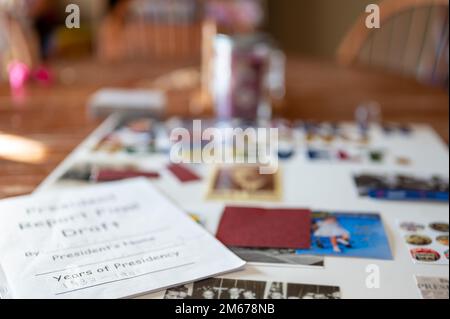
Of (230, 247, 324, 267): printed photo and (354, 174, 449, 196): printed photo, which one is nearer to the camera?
(230, 247, 324, 267): printed photo

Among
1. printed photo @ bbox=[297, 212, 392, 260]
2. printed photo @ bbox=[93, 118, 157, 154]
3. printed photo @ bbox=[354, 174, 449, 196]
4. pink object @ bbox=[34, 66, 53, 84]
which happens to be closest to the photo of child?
printed photo @ bbox=[297, 212, 392, 260]

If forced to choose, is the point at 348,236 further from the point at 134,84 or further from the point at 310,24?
the point at 310,24

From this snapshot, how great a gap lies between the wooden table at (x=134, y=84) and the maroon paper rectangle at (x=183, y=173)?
184 millimetres

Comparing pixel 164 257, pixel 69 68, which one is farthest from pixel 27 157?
pixel 69 68

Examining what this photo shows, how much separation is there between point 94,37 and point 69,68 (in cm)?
203

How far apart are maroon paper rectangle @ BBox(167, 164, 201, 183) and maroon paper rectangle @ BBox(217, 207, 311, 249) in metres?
0.12

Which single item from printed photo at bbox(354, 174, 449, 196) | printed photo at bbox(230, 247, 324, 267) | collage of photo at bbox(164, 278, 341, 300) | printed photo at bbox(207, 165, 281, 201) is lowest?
collage of photo at bbox(164, 278, 341, 300)

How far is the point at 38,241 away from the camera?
59 centimetres

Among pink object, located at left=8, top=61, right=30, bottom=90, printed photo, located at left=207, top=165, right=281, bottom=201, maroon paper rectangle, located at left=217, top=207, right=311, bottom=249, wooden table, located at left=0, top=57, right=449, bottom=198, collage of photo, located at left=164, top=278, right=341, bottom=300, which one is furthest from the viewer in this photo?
pink object, located at left=8, top=61, right=30, bottom=90

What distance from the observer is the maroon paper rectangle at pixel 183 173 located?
80 cm

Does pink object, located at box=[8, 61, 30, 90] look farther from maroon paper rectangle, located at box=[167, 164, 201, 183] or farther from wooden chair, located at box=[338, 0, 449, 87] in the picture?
wooden chair, located at box=[338, 0, 449, 87]

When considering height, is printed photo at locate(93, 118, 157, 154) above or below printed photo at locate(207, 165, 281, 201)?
above

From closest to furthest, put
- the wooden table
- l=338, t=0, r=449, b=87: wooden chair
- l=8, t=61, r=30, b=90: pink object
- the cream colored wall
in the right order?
the wooden table < l=8, t=61, r=30, b=90: pink object < l=338, t=0, r=449, b=87: wooden chair < the cream colored wall

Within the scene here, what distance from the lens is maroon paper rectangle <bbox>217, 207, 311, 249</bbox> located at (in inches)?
24.1
